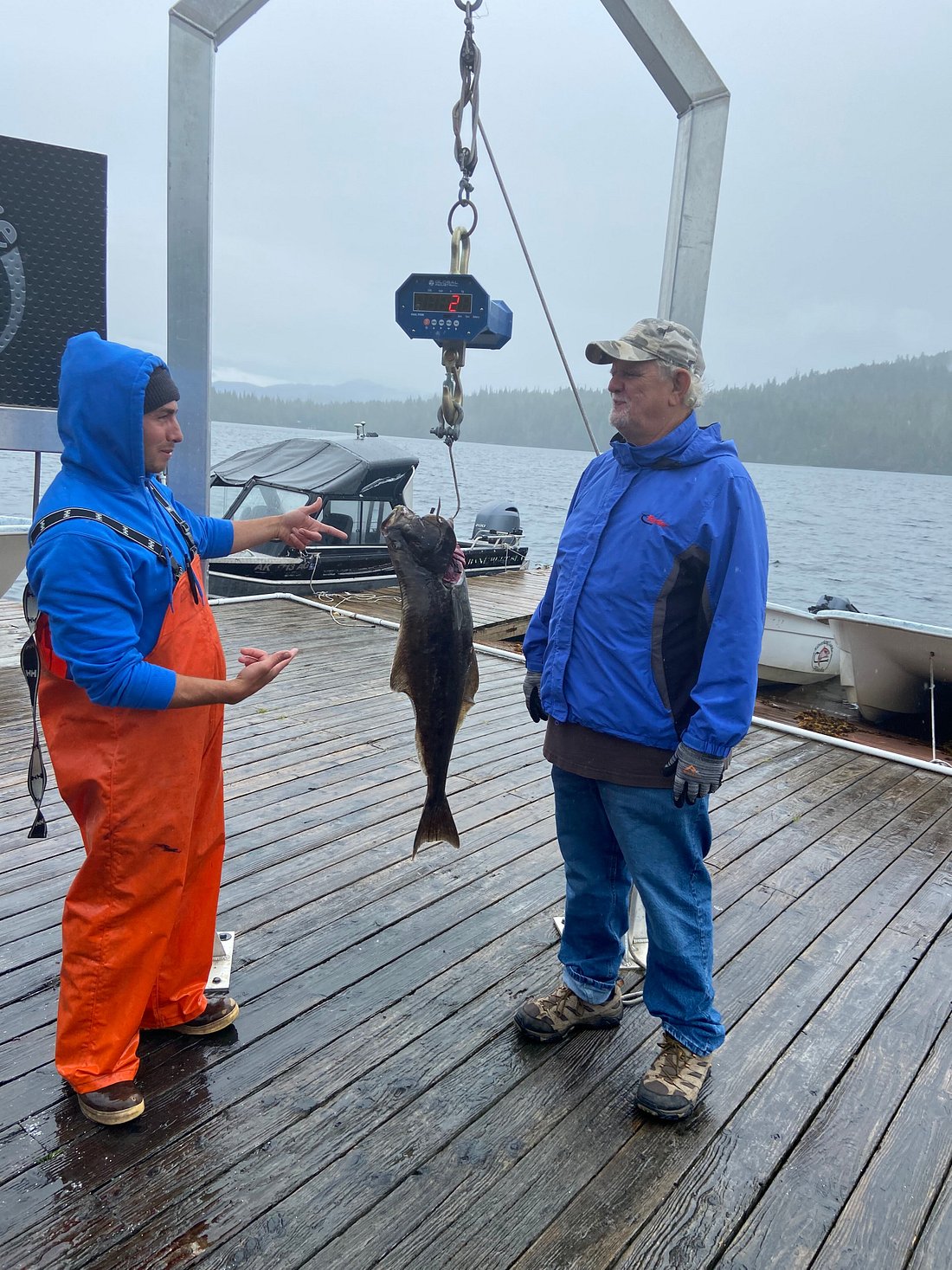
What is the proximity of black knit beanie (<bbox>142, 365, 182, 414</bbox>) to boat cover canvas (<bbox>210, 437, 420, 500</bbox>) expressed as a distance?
12.7 metres

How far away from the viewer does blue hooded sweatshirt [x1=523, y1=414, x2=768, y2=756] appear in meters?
2.37

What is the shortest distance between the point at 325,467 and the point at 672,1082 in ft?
46.1

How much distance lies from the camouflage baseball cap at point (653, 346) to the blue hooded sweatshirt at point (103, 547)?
4.07ft

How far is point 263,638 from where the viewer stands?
7980mm

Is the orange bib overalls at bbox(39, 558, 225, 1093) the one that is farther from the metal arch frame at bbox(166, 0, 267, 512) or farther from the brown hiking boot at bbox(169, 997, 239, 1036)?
the metal arch frame at bbox(166, 0, 267, 512)

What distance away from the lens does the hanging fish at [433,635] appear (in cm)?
248

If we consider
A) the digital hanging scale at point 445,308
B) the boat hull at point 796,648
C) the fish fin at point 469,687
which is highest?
the digital hanging scale at point 445,308

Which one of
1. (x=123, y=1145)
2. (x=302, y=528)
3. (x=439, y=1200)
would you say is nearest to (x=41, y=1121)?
(x=123, y=1145)

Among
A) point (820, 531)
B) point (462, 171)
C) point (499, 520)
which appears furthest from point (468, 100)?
point (820, 531)

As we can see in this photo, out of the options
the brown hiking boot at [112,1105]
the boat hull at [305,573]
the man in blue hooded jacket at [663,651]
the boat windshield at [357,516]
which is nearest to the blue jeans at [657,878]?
the man in blue hooded jacket at [663,651]

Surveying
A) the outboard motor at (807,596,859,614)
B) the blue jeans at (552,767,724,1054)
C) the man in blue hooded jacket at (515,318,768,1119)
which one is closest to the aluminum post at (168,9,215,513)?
the man in blue hooded jacket at (515,318,768,1119)

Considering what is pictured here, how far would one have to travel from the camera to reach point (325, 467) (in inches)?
612

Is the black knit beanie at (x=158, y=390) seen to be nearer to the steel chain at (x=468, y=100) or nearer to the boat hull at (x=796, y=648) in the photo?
the steel chain at (x=468, y=100)

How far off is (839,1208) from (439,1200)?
104 cm
